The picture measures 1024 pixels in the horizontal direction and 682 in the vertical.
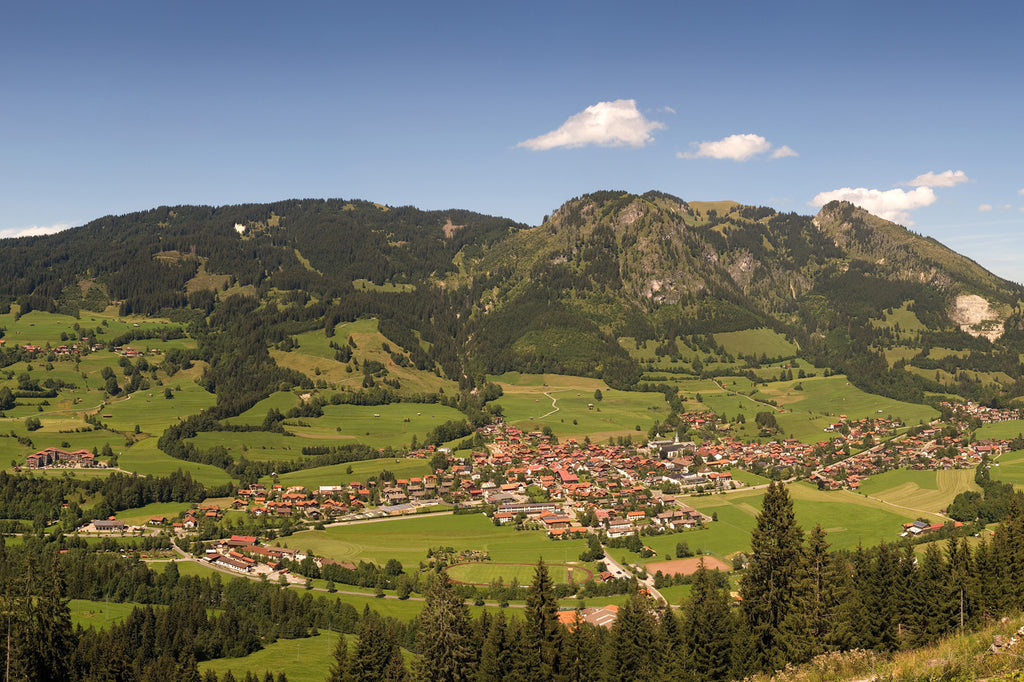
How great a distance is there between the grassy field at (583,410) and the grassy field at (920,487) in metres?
50.3

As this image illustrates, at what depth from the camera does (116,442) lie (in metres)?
134

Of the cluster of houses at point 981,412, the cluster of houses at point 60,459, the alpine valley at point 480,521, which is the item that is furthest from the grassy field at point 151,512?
the cluster of houses at point 981,412

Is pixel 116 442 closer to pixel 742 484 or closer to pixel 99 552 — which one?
pixel 99 552

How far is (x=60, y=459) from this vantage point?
403 ft

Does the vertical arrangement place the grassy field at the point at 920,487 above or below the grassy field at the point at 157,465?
below

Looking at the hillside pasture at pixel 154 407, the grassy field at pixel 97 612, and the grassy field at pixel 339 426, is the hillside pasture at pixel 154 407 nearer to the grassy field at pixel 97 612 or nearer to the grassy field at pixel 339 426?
the grassy field at pixel 339 426

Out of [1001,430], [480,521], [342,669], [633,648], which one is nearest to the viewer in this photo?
[342,669]

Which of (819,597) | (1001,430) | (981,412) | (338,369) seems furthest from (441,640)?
(981,412)

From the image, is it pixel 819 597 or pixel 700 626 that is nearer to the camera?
pixel 819 597

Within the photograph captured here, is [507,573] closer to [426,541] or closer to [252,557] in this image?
[426,541]

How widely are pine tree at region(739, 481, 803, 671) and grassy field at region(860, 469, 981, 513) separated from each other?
246 feet

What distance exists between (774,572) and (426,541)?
62.5 m

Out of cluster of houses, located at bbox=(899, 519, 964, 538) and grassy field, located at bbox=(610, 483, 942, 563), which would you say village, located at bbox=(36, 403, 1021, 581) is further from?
grassy field, located at bbox=(610, 483, 942, 563)

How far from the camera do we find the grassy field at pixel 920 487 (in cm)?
10294
